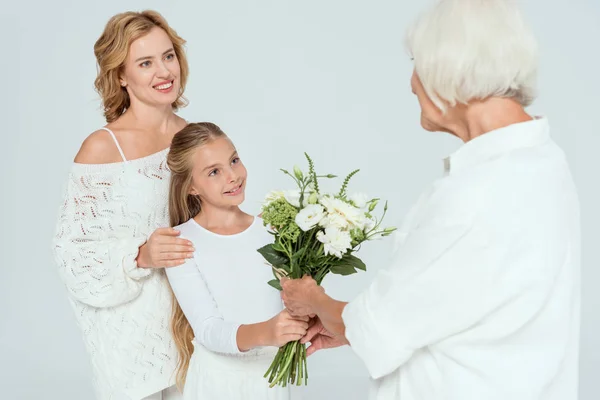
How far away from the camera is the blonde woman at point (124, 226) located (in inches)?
134

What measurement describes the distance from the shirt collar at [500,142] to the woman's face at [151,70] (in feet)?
5.00

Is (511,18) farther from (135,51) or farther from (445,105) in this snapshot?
(135,51)

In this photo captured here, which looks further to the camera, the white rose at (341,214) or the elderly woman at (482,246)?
the white rose at (341,214)

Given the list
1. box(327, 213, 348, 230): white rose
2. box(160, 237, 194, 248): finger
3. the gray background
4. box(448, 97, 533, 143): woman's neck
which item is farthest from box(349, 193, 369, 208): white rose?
the gray background

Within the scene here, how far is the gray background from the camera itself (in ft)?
20.3

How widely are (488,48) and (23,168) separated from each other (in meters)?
4.86

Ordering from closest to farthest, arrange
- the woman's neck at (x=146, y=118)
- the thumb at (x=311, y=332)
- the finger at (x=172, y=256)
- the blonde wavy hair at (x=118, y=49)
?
the thumb at (x=311, y=332)
the finger at (x=172, y=256)
the blonde wavy hair at (x=118, y=49)
the woman's neck at (x=146, y=118)

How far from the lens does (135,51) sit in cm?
350

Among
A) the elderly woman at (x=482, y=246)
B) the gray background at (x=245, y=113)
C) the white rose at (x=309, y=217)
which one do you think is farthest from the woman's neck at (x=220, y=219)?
the gray background at (x=245, y=113)

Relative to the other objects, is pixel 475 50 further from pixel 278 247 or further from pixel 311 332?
pixel 311 332

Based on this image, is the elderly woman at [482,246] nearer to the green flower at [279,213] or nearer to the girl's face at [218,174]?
the green flower at [279,213]

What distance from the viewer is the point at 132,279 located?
3.38 m

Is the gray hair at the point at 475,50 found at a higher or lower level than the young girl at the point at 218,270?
higher

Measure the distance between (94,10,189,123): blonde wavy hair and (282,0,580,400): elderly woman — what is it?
4.67 feet
